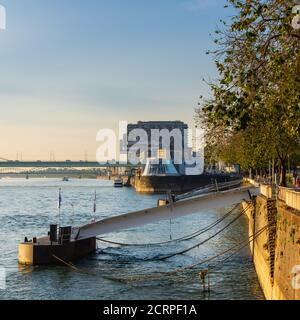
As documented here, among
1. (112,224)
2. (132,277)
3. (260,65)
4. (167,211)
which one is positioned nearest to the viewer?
(260,65)

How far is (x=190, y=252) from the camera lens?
121ft

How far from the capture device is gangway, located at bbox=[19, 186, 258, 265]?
103 feet

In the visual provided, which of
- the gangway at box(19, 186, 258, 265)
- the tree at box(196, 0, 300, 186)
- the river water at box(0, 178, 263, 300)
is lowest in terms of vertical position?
the river water at box(0, 178, 263, 300)

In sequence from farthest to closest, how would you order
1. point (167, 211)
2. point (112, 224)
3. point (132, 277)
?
1. point (112, 224)
2. point (167, 211)
3. point (132, 277)

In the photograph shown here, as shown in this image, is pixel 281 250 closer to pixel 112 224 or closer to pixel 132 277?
pixel 132 277

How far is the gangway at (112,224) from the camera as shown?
3138 centimetres

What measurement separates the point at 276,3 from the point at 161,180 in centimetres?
15539

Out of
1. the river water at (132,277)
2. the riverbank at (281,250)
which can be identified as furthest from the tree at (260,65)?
the river water at (132,277)

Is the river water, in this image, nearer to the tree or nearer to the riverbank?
the riverbank

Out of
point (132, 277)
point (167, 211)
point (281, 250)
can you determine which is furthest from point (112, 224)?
point (281, 250)

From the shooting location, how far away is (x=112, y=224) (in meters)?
34.3

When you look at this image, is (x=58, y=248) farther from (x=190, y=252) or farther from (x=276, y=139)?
(x=276, y=139)

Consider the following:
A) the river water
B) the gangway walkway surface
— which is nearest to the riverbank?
the river water

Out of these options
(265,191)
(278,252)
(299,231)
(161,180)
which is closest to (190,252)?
(265,191)
